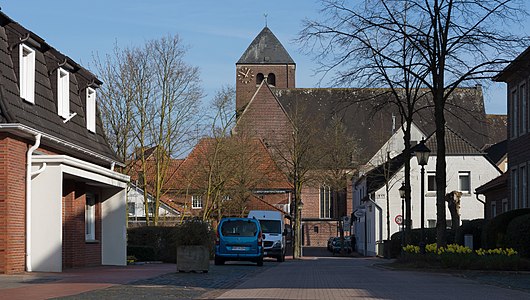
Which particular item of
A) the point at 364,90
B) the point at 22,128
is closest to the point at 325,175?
the point at 364,90

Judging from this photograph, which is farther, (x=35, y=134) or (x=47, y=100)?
(x=47, y=100)

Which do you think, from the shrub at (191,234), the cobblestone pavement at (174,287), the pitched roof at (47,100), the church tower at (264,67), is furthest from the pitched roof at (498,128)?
the cobblestone pavement at (174,287)

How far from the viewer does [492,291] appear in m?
17.0

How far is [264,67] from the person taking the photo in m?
104

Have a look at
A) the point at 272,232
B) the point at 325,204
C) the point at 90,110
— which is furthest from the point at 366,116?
the point at 90,110

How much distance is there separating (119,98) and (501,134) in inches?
2579

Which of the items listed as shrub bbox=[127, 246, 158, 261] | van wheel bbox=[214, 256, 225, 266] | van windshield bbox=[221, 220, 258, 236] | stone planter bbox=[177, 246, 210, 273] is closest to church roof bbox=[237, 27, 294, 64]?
shrub bbox=[127, 246, 158, 261]

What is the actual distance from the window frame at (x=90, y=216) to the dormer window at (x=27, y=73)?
5.94 m

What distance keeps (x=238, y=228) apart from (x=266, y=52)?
7341 cm

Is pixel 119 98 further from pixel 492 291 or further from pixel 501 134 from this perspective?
pixel 501 134

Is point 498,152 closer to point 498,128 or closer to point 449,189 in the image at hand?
point 498,128

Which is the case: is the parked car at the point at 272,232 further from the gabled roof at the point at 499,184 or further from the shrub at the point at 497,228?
the shrub at the point at 497,228

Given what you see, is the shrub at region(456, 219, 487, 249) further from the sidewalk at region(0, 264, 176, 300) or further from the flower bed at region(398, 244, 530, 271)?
the sidewalk at region(0, 264, 176, 300)

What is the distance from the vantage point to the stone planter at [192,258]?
23.3 meters
